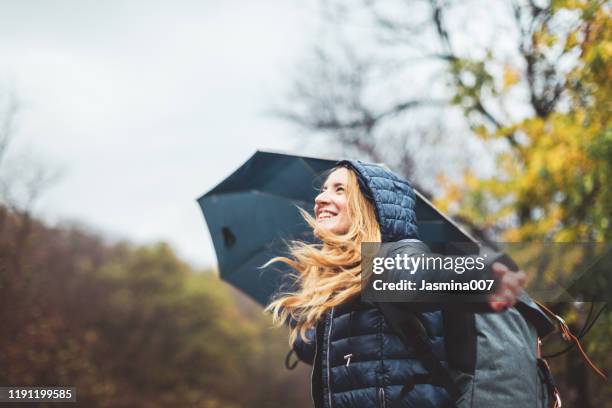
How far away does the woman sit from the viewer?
6.03 feet

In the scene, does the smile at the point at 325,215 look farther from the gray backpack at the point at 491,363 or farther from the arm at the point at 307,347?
the gray backpack at the point at 491,363

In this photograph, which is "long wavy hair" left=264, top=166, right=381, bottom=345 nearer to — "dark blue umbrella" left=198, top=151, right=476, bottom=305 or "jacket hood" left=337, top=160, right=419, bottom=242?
"jacket hood" left=337, top=160, right=419, bottom=242

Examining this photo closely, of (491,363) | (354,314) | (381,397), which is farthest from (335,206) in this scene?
(491,363)

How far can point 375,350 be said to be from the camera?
74.4 inches

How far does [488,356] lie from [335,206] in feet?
2.88

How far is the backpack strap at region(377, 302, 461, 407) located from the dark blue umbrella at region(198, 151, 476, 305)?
124 centimetres

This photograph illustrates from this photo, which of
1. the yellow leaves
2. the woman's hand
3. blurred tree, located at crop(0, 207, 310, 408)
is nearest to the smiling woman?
the woman's hand

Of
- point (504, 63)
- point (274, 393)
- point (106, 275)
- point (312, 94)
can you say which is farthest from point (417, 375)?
point (274, 393)

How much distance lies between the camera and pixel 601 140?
3613 millimetres

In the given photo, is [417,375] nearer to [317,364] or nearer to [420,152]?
[317,364]

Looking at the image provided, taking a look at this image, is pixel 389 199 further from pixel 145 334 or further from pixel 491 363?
pixel 145 334

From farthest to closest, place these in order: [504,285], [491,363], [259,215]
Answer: [259,215] → [491,363] → [504,285]

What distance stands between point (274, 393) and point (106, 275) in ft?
41.4

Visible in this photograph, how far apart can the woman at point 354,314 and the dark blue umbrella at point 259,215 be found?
72 centimetres
